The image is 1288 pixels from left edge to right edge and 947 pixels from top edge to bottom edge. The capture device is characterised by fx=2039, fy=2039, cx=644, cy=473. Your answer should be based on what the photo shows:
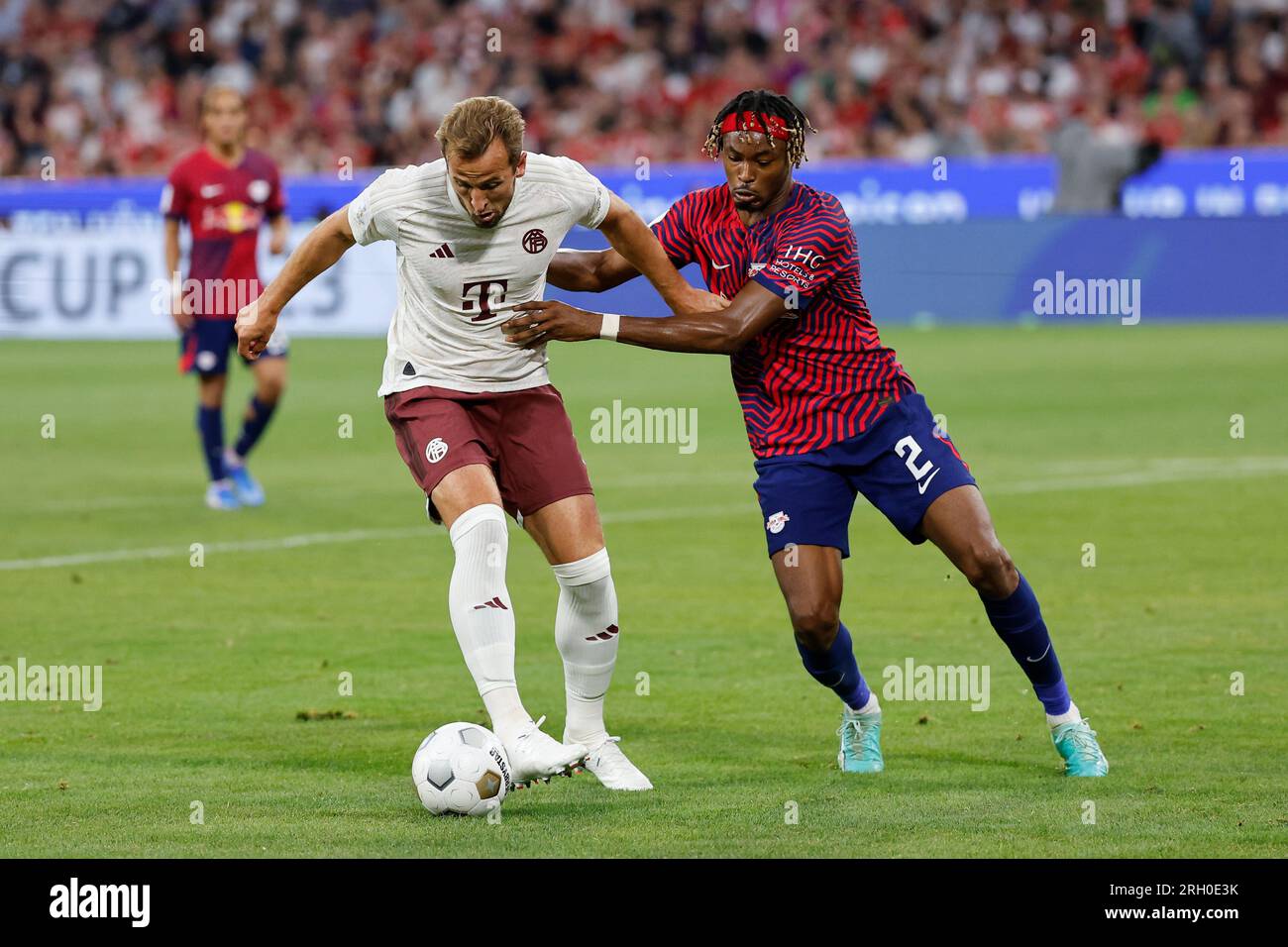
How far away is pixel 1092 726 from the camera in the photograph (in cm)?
732

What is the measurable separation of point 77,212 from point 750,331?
65.2ft

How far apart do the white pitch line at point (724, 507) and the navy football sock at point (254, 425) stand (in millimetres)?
1635

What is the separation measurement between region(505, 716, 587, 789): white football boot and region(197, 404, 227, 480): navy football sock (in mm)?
7645

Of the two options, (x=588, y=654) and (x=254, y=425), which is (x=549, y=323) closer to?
(x=588, y=654)

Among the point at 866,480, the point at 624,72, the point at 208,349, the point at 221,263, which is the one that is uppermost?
the point at 624,72

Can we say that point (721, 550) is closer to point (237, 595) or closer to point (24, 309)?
point (237, 595)

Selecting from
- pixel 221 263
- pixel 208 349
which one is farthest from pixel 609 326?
pixel 221 263

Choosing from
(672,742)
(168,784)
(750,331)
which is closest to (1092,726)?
(672,742)

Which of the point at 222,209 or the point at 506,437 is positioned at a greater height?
the point at 222,209

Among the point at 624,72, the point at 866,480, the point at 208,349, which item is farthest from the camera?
the point at 624,72

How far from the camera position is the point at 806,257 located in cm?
653

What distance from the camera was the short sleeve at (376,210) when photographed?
6336 mm

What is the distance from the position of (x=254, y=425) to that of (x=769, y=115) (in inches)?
300

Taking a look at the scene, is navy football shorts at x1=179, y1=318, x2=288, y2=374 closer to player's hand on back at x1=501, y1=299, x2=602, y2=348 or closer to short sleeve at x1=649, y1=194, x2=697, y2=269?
short sleeve at x1=649, y1=194, x2=697, y2=269
